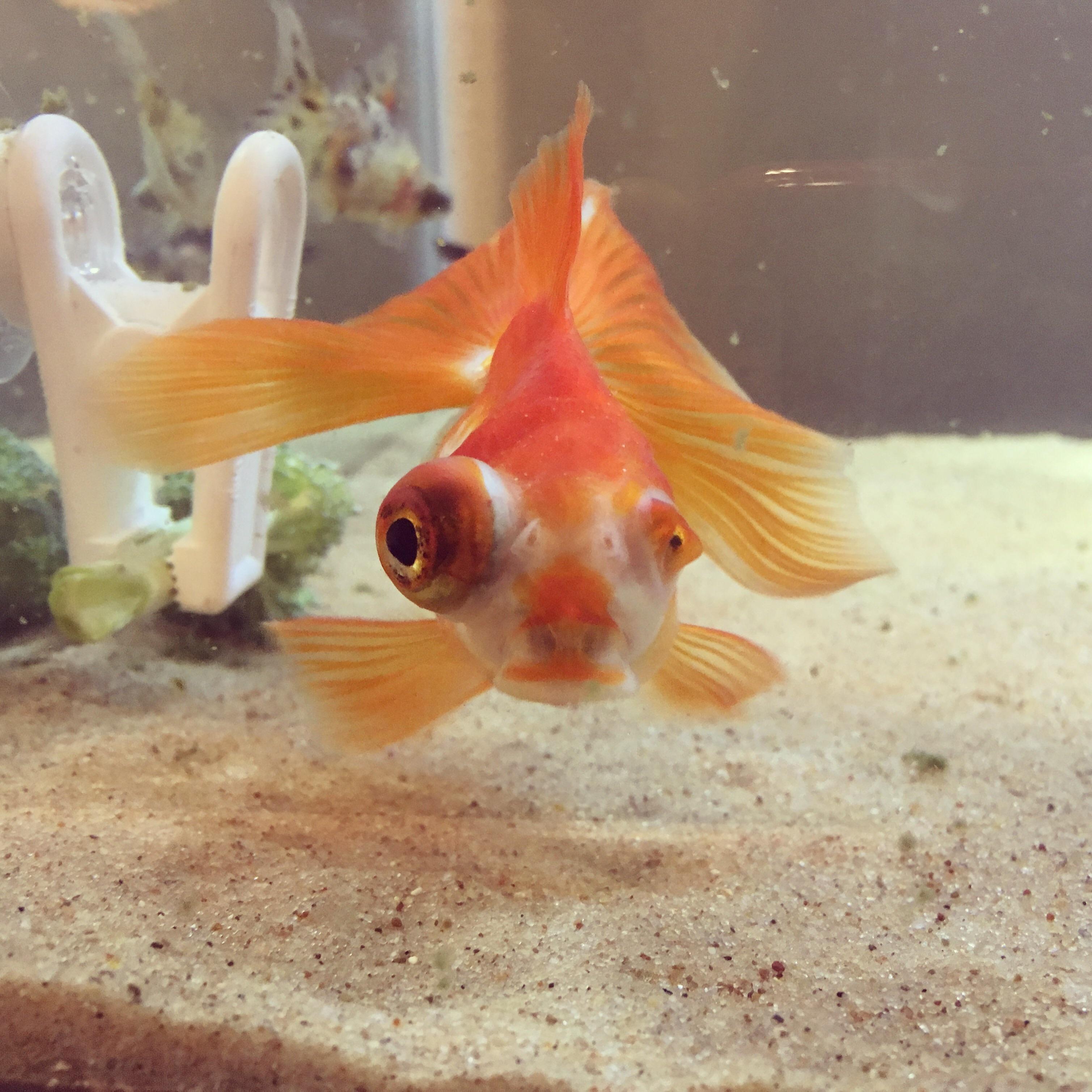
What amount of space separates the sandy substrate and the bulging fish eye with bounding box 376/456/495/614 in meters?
0.53

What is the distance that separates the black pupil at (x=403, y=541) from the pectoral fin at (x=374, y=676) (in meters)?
0.33

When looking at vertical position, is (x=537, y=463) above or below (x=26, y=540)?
above

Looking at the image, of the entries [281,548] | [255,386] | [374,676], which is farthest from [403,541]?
[281,548]

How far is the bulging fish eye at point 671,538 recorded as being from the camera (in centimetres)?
83

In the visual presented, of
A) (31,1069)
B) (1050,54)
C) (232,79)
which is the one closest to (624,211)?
(232,79)

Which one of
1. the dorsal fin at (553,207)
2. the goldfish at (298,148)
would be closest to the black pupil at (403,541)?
the dorsal fin at (553,207)

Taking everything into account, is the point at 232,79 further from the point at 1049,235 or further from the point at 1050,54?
the point at 1049,235

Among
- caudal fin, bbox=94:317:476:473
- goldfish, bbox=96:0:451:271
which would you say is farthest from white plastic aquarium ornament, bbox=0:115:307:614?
goldfish, bbox=96:0:451:271

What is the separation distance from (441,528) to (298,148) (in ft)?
7.84

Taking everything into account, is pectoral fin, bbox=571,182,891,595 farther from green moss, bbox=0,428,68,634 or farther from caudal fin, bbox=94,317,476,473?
green moss, bbox=0,428,68,634

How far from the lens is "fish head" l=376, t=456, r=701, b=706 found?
0.77 m

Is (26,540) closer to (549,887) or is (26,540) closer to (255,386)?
(255,386)

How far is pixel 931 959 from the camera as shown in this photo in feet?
3.66

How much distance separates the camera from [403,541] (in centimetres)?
79
